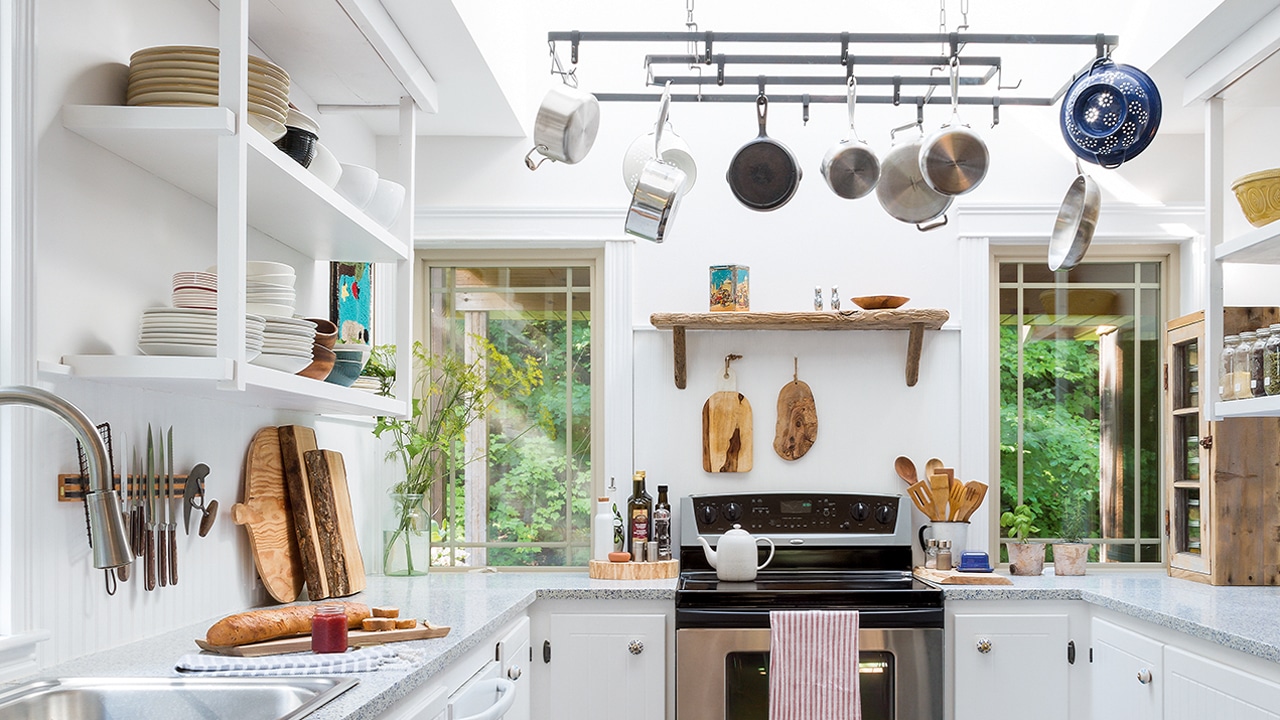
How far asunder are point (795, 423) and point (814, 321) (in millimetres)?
376

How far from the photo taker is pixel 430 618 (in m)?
2.65

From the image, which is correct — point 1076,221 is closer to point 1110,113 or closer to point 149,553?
point 1110,113

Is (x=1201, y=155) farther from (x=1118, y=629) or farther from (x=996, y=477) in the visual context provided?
(x=1118, y=629)

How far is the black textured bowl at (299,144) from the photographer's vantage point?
235 cm

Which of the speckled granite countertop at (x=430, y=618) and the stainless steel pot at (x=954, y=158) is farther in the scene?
the stainless steel pot at (x=954, y=158)

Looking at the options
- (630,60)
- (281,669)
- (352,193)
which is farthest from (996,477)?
(281,669)

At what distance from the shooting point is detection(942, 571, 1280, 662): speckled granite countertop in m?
2.48

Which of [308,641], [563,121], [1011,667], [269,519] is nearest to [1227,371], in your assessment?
[1011,667]

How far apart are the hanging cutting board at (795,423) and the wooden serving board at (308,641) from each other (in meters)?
1.74

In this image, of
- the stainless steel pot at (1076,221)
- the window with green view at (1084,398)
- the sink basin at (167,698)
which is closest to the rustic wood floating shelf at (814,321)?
the window with green view at (1084,398)

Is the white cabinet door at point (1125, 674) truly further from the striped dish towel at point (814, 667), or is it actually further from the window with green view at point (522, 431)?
the window with green view at point (522, 431)

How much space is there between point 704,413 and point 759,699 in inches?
40.3

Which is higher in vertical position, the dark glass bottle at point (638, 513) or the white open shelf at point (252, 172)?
the white open shelf at point (252, 172)

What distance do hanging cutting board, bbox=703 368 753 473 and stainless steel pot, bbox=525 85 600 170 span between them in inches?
55.9
